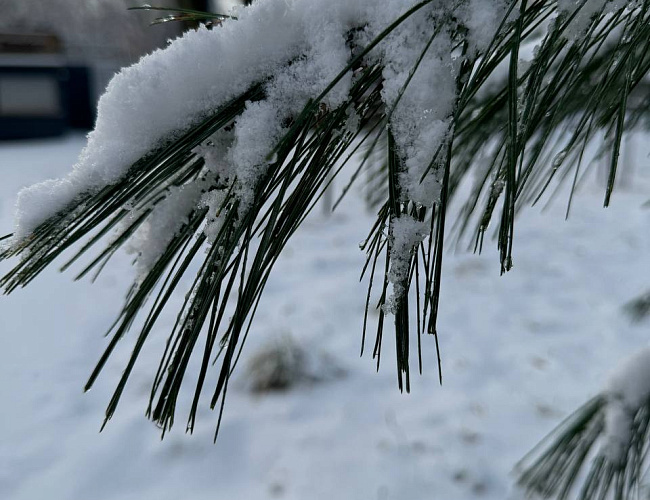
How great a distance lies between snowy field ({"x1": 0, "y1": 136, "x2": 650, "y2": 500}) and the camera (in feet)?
6.15

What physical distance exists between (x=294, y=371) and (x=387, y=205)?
6.70 ft

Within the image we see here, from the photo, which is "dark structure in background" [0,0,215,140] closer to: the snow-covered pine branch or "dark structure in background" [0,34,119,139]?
"dark structure in background" [0,34,119,139]

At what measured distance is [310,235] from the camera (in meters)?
4.47

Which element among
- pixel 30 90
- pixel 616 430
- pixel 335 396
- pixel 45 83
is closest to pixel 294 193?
pixel 616 430

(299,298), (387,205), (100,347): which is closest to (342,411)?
(299,298)

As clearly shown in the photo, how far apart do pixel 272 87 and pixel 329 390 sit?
80.9 inches

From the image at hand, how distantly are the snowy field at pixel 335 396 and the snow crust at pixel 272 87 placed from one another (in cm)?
112

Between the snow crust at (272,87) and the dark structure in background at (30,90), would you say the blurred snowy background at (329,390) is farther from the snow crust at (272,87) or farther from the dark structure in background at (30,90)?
the dark structure in background at (30,90)

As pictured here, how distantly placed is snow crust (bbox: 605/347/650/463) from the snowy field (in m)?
0.49

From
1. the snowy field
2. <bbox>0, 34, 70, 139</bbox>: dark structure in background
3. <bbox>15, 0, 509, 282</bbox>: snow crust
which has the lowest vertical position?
the snowy field

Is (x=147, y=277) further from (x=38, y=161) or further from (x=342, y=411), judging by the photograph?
(x=38, y=161)

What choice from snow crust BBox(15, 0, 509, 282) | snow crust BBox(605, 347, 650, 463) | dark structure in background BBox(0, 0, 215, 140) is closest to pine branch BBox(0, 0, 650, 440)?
snow crust BBox(15, 0, 509, 282)

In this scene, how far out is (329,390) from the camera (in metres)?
2.34

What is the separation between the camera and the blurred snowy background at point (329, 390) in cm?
188
